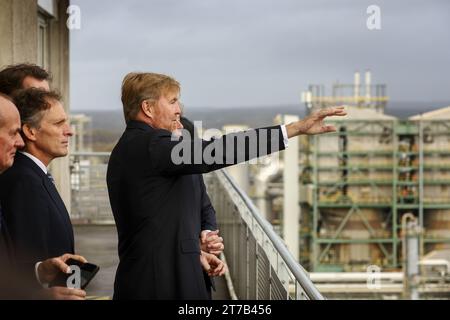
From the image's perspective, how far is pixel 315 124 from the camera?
5.97 ft

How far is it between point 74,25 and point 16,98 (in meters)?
1.87

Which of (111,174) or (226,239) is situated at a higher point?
(111,174)

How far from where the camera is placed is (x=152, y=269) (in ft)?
6.48

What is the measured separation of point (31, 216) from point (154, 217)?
346 millimetres

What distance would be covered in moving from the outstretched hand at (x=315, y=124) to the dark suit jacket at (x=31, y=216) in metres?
0.52

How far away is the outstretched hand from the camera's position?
180 centimetres

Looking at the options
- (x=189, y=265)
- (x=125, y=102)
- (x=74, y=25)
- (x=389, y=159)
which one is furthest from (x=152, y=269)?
(x=389, y=159)

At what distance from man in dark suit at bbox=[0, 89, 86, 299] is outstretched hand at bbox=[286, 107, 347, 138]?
19.2 inches

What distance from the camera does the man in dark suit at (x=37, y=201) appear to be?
1545mm

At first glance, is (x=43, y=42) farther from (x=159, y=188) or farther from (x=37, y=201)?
(x=37, y=201)

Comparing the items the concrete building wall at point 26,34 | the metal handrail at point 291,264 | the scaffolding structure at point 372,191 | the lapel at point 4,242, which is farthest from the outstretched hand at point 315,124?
the scaffolding structure at point 372,191

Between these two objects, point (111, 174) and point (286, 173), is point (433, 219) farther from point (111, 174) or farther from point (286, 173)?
point (111, 174)

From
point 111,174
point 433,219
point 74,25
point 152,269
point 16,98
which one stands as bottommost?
point 433,219

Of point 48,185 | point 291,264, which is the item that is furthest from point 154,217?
A: point 291,264
